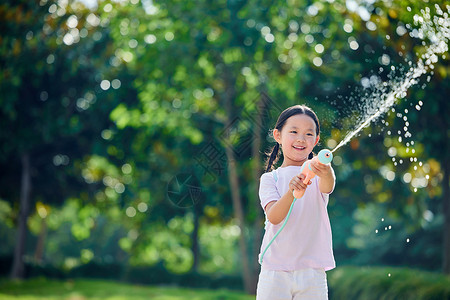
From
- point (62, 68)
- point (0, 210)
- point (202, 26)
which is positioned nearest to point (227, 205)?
point (62, 68)

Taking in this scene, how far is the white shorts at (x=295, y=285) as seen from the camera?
2734 millimetres

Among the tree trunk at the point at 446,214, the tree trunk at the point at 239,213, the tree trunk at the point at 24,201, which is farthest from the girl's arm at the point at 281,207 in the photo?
the tree trunk at the point at 24,201

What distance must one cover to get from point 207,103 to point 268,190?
10182 mm

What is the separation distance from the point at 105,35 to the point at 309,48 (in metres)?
5.70

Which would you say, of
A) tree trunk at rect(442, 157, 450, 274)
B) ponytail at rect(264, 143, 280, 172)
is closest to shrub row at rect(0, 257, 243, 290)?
tree trunk at rect(442, 157, 450, 274)

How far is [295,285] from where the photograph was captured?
Result: 2740mm

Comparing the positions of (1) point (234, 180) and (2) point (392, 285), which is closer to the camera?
(2) point (392, 285)

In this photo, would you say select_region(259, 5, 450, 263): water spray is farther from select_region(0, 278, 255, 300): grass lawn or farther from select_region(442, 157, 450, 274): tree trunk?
select_region(0, 278, 255, 300): grass lawn

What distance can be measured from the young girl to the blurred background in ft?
1.14

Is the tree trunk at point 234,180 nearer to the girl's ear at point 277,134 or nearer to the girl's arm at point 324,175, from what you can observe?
the girl's ear at point 277,134

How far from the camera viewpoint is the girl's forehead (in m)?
2.90

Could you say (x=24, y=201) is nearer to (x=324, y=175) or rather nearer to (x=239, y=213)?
(x=239, y=213)

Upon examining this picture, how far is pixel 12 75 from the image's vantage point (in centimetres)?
1187

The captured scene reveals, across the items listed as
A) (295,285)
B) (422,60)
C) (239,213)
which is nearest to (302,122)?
(295,285)
